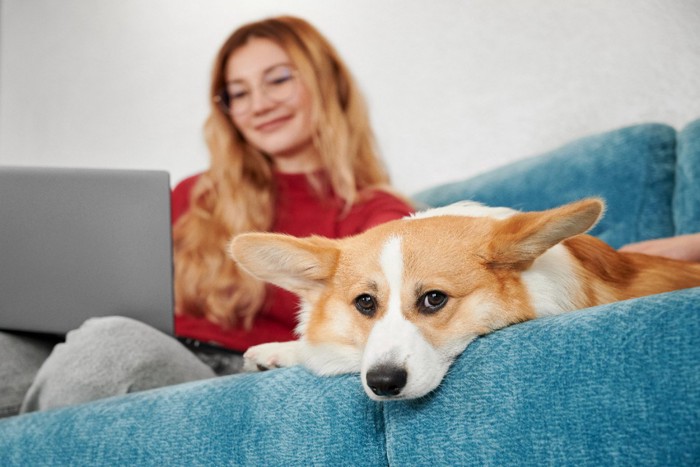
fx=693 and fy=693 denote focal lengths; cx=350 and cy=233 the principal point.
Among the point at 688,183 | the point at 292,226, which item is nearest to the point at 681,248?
the point at 688,183

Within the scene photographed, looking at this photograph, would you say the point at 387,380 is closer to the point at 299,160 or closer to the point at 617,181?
the point at 617,181

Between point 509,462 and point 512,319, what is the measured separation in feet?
0.97

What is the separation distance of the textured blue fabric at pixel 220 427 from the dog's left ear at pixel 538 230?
312 millimetres

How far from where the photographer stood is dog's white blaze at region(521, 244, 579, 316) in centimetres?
109

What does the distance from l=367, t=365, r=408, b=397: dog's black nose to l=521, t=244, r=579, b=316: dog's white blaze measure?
0.28 meters

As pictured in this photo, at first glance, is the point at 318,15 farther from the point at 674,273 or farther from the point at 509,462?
the point at 509,462

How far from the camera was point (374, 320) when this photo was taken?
1.15m

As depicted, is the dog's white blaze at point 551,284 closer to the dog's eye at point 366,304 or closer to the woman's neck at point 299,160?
the dog's eye at point 366,304

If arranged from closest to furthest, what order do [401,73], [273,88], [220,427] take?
[220,427] → [273,88] → [401,73]

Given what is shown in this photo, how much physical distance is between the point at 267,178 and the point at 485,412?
5.71 feet

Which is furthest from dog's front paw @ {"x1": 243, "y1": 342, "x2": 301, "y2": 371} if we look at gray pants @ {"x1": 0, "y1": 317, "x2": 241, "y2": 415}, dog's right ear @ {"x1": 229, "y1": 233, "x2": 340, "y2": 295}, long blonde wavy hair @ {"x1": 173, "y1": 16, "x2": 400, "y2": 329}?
long blonde wavy hair @ {"x1": 173, "y1": 16, "x2": 400, "y2": 329}

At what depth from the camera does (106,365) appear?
4.74 feet

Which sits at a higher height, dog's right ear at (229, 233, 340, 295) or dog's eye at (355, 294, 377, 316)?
dog's right ear at (229, 233, 340, 295)

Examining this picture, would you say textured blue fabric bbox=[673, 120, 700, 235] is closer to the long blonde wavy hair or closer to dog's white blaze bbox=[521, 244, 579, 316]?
dog's white blaze bbox=[521, 244, 579, 316]
